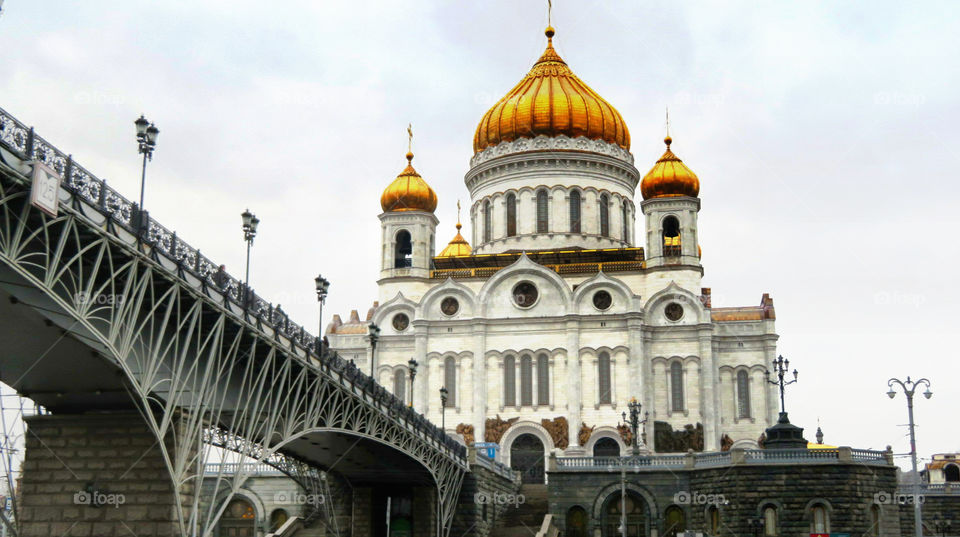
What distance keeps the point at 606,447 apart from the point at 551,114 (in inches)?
800

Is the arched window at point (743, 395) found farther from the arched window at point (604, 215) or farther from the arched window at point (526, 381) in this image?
the arched window at point (604, 215)

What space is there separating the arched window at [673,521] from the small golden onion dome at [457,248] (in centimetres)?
3466

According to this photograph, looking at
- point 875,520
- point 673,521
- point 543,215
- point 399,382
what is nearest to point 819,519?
point 875,520

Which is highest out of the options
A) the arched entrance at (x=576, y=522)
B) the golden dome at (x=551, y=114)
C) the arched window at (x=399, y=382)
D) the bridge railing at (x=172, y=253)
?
the golden dome at (x=551, y=114)

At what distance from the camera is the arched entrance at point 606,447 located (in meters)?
55.6

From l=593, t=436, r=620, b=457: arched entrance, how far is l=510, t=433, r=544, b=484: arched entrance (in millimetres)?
2862

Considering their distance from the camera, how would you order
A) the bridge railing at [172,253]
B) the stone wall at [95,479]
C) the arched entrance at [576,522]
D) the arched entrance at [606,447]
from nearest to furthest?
the bridge railing at [172,253] → the stone wall at [95,479] → the arched entrance at [576,522] → the arched entrance at [606,447]

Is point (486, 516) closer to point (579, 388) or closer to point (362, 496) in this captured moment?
point (362, 496)

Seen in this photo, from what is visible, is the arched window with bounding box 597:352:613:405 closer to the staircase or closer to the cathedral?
the cathedral

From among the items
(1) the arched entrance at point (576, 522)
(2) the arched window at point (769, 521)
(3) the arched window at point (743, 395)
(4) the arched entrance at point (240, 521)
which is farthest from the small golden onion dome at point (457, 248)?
(2) the arched window at point (769, 521)

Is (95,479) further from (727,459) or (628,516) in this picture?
(727,459)

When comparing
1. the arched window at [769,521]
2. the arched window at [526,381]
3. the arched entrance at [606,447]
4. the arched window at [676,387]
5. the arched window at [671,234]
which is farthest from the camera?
the arched window at [671,234]

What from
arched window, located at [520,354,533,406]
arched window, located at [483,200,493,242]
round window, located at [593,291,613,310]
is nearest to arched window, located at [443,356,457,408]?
arched window, located at [520,354,533,406]

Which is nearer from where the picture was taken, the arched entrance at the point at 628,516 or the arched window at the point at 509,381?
the arched entrance at the point at 628,516
